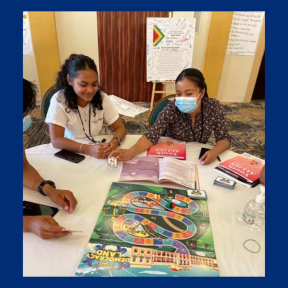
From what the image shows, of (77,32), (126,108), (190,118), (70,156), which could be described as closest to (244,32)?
(126,108)

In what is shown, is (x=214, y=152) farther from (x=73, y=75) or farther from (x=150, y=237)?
(x=73, y=75)

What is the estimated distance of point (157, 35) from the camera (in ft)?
11.3

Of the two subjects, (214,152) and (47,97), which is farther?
(47,97)

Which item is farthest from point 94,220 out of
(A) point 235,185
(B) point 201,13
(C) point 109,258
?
(B) point 201,13

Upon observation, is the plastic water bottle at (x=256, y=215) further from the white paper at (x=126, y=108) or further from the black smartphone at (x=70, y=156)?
the white paper at (x=126, y=108)

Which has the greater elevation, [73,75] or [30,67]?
[73,75]

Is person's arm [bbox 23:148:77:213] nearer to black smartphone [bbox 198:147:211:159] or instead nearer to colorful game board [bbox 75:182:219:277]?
colorful game board [bbox 75:182:219:277]

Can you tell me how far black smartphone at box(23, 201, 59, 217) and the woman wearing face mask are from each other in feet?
2.02

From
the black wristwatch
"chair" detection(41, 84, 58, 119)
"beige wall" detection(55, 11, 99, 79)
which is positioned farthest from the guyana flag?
the black wristwatch

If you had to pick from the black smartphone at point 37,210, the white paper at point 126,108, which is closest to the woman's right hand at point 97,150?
the black smartphone at point 37,210

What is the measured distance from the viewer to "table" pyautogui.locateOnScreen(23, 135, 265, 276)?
30.3 inches

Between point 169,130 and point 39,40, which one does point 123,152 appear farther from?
point 39,40

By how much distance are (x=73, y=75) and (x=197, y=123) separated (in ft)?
2.75

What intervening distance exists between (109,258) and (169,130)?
103 centimetres
